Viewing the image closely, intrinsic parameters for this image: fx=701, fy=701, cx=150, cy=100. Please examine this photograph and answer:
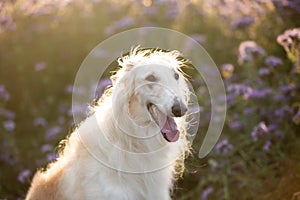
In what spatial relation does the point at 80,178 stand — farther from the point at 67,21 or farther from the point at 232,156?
the point at 67,21

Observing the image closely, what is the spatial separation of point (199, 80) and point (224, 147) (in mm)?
1568

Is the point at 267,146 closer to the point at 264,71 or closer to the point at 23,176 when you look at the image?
the point at 264,71

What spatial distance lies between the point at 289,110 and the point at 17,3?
3907 mm

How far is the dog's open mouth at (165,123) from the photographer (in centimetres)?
456

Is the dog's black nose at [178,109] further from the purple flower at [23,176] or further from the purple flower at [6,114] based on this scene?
the purple flower at [6,114]

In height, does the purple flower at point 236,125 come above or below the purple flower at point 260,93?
below

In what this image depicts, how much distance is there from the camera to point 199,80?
795cm

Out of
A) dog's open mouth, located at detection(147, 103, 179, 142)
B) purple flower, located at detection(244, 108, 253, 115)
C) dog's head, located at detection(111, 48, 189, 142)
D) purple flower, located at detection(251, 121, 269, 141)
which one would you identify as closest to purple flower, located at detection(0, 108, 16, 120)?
purple flower, located at detection(244, 108, 253, 115)

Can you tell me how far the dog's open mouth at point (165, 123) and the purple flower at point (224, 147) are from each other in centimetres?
193

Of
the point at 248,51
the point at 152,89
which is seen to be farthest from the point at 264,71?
the point at 152,89

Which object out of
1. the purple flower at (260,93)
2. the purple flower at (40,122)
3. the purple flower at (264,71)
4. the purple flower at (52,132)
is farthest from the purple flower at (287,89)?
the purple flower at (40,122)

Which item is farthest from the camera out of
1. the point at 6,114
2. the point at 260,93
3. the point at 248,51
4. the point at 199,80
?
the point at 6,114

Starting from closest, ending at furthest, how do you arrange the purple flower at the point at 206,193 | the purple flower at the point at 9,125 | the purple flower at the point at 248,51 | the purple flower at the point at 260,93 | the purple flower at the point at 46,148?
the purple flower at the point at 206,193, the purple flower at the point at 260,93, the purple flower at the point at 248,51, the purple flower at the point at 46,148, the purple flower at the point at 9,125

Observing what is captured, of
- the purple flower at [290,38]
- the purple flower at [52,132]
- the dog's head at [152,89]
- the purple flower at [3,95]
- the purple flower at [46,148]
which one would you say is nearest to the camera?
the dog's head at [152,89]
